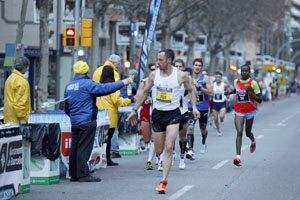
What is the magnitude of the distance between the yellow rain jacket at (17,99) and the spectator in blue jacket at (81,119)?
107cm

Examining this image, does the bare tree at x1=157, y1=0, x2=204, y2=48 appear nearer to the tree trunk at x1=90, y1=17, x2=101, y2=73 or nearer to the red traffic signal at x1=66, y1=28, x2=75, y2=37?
the tree trunk at x1=90, y1=17, x2=101, y2=73

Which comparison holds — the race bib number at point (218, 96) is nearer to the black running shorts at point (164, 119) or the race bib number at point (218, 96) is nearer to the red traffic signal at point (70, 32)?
the red traffic signal at point (70, 32)

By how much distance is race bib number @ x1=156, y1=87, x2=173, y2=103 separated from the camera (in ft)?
47.7

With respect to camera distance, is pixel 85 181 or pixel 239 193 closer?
pixel 239 193

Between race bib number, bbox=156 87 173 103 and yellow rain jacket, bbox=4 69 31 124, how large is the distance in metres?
1.91

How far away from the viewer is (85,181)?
51.4 ft

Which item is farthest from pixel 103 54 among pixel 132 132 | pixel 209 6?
pixel 132 132

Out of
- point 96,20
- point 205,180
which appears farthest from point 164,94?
point 96,20

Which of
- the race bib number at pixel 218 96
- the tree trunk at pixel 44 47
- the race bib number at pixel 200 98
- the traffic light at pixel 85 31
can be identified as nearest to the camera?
the race bib number at pixel 200 98

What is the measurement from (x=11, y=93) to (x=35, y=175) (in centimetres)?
133

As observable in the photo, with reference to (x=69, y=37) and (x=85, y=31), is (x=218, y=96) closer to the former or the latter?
(x=85, y=31)

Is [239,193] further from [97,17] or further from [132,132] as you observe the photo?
[97,17]

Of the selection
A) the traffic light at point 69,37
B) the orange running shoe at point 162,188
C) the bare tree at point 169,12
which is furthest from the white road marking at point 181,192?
the bare tree at point 169,12

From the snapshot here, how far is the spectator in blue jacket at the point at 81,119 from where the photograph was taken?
15.6 m
